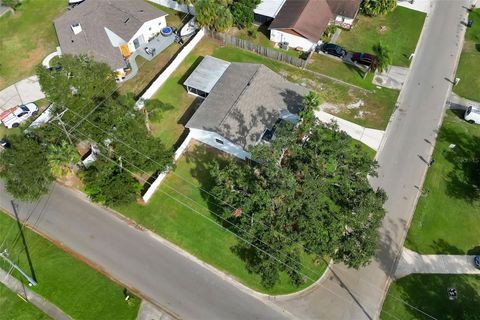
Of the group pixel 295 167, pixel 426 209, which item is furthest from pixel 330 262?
pixel 426 209

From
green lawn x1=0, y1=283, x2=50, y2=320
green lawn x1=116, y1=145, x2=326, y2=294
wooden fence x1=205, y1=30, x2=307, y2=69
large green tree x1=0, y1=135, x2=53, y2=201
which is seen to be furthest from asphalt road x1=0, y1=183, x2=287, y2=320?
wooden fence x1=205, y1=30, x2=307, y2=69

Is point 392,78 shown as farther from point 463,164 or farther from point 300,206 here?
point 300,206

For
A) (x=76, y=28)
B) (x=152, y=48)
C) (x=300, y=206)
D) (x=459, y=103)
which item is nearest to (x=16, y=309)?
(x=300, y=206)

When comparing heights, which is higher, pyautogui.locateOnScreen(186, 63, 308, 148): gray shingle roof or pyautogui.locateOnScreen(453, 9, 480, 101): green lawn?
pyautogui.locateOnScreen(453, 9, 480, 101): green lawn

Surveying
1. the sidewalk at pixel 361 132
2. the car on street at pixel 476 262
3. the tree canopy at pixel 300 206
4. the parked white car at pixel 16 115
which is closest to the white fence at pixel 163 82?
the tree canopy at pixel 300 206

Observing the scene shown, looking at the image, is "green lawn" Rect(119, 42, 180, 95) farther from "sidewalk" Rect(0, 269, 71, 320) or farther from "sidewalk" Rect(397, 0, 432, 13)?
"sidewalk" Rect(397, 0, 432, 13)

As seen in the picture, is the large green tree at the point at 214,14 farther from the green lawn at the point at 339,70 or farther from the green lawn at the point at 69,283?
the green lawn at the point at 69,283

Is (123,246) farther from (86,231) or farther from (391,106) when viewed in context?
(391,106)
